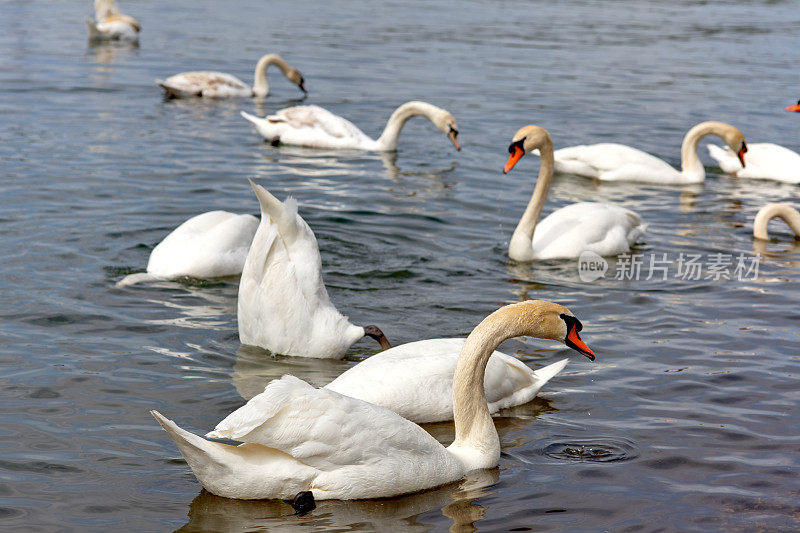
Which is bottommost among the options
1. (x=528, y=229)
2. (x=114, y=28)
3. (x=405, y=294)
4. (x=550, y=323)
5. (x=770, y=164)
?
(x=405, y=294)

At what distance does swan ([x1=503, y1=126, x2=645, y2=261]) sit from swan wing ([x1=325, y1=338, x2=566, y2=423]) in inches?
147

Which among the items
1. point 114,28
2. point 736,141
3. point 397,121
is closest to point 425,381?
point 736,141

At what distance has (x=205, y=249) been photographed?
381 inches

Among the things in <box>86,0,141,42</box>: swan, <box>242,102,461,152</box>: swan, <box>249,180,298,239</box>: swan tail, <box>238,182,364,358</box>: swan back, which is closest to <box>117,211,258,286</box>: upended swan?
<box>238,182,364,358</box>: swan back

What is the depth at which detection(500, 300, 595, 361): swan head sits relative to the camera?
6.25 metres

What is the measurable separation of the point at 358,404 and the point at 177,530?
1.09 metres

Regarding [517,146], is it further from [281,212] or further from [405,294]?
[281,212]

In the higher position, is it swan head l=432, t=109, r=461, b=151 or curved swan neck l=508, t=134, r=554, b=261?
swan head l=432, t=109, r=461, b=151

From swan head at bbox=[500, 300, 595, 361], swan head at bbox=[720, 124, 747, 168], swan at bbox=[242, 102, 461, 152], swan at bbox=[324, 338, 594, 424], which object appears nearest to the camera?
swan head at bbox=[500, 300, 595, 361]

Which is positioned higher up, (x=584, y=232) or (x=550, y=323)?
(x=550, y=323)

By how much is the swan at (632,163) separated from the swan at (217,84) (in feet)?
22.8

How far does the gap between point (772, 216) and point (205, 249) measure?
6293 mm

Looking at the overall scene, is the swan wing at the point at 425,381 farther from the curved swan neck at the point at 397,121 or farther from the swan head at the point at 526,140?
the curved swan neck at the point at 397,121

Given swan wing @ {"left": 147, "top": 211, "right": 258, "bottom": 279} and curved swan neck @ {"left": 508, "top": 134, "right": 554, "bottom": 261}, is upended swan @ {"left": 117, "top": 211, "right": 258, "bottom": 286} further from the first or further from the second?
curved swan neck @ {"left": 508, "top": 134, "right": 554, "bottom": 261}
